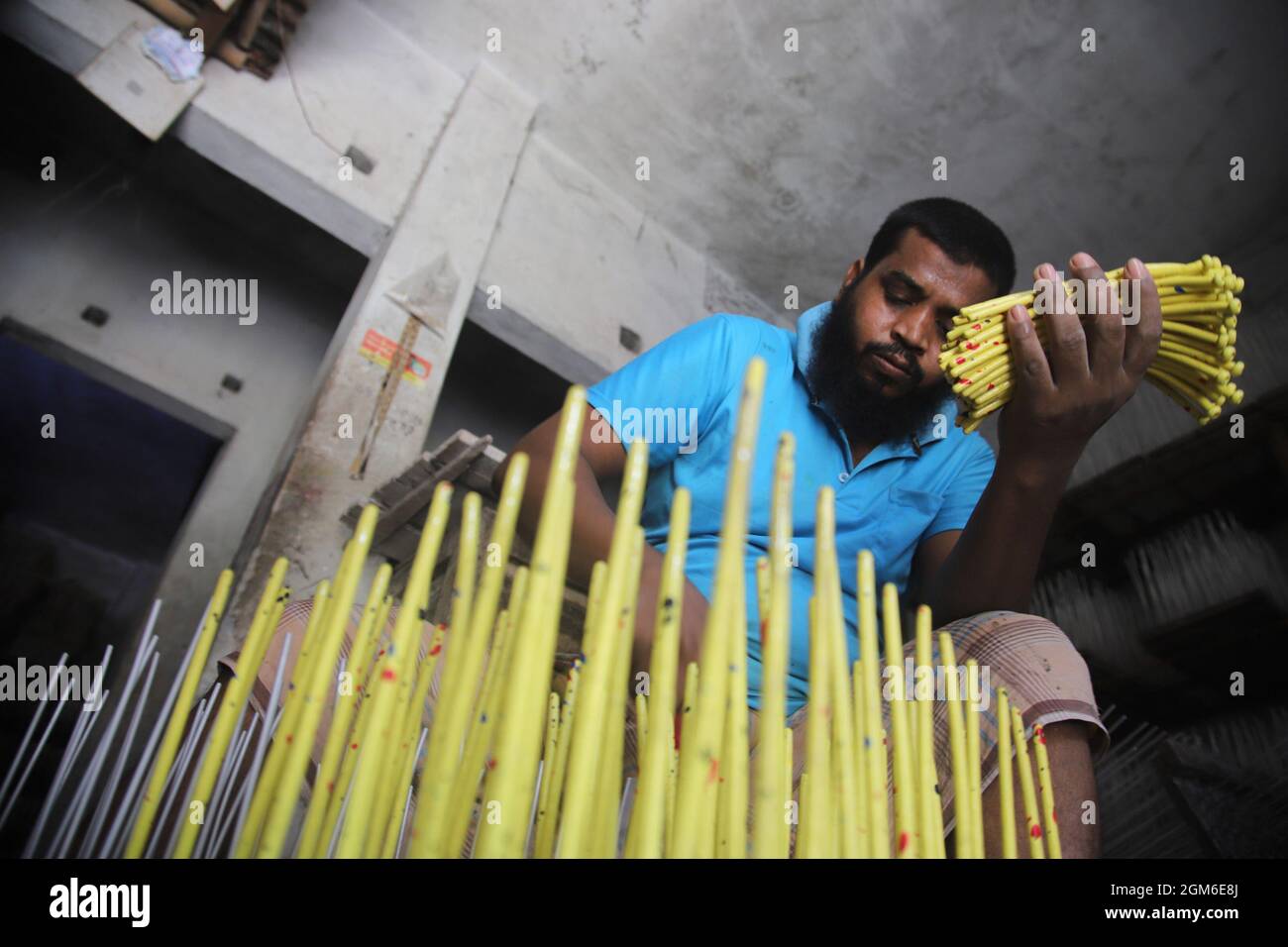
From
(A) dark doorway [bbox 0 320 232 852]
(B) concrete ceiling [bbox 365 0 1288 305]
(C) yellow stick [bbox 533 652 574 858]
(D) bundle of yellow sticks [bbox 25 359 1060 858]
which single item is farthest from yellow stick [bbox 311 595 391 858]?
(B) concrete ceiling [bbox 365 0 1288 305]

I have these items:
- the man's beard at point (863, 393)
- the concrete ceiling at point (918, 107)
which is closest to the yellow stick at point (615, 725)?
the man's beard at point (863, 393)

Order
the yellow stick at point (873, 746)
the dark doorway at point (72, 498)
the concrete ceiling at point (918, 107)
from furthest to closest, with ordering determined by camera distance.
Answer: the dark doorway at point (72, 498)
the concrete ceiling at point (918, 107)
the yellow stick at point (873, 746)

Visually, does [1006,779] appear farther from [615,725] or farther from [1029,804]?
[615,725]

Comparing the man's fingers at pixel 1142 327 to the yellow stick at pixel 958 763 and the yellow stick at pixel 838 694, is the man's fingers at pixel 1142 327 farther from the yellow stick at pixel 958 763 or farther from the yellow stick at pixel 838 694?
the yellow stick at pixel 838 694

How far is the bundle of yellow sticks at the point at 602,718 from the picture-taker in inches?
13.5

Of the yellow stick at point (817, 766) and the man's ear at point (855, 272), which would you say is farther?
the man's ear at point (855, 272)

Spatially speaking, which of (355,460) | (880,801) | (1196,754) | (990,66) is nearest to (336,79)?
(355,460)

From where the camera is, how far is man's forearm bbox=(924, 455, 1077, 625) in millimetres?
843

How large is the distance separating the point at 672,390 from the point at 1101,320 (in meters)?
0.53

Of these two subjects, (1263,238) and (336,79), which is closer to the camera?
(336,79)

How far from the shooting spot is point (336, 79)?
2.36 metres

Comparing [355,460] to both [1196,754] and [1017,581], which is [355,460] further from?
[1196,754]

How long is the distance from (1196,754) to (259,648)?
1595 millimetres

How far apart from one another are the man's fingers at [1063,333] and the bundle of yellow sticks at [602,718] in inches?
14.9
